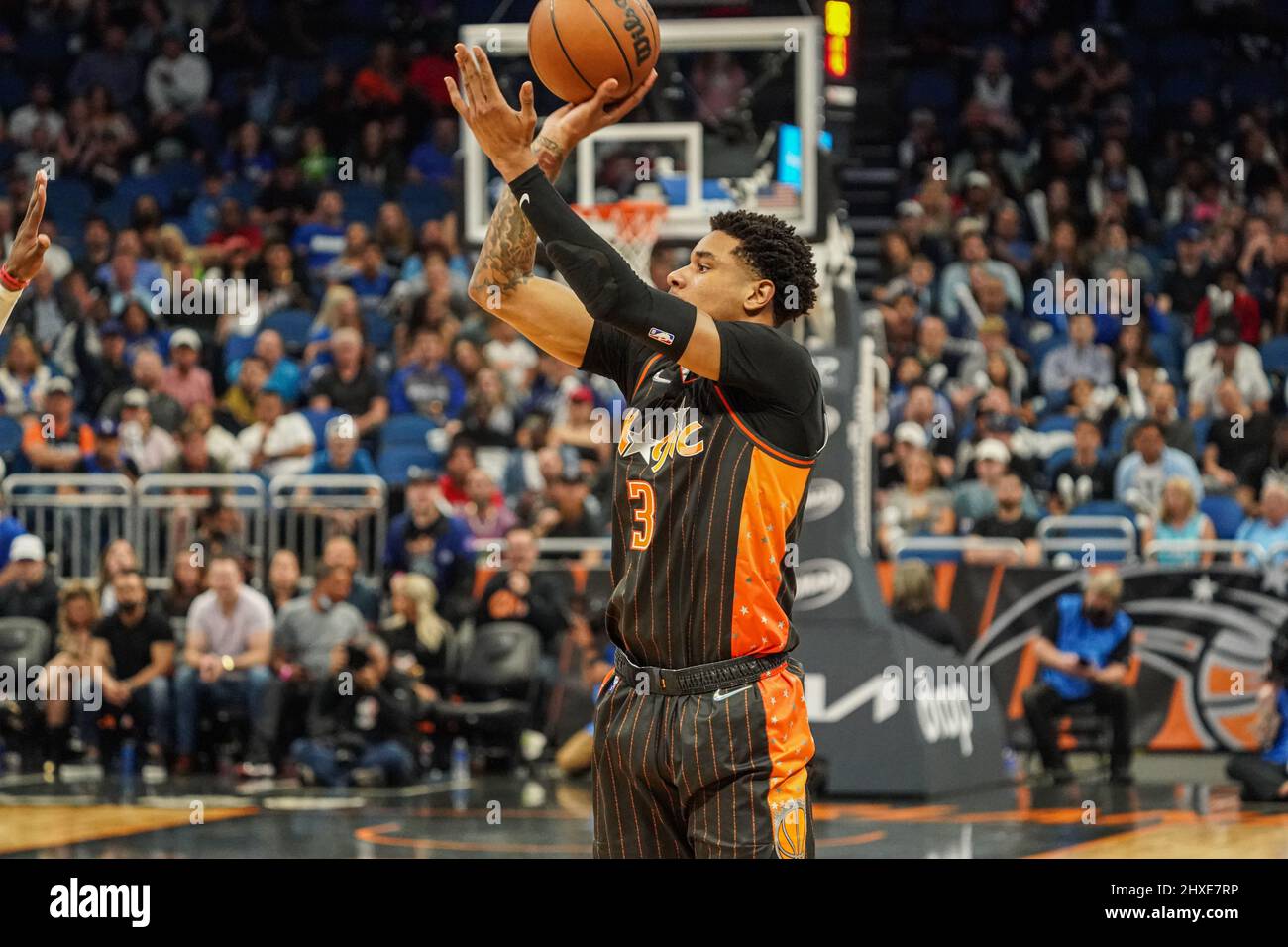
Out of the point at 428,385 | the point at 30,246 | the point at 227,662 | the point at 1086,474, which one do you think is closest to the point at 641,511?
the point at 30,246

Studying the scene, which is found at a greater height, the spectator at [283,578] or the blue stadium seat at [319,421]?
the blue stadium seat at [319,421]

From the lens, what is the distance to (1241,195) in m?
18.2

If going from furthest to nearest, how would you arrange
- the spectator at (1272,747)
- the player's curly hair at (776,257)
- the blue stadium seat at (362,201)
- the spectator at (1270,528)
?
1. the blue stadium seat at (362,201)
2. the spectator at (1270,528)
3. the spectator at (1272,747)
4. the player's curly hair at (776,257)

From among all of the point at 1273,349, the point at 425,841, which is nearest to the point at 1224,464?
the point at 1273,349

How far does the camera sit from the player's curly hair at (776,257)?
4.59 metres

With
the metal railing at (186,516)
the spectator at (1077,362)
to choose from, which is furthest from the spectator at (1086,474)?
the metal railing at (186,516)

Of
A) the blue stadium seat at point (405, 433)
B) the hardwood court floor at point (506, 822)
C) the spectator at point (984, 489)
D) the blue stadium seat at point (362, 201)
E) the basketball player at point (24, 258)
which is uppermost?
the blue stadium seat at point (362, 201)

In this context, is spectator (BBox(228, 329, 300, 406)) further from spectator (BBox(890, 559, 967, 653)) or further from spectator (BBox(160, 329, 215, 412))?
spectator (BBox(890, 559, 967, 653))

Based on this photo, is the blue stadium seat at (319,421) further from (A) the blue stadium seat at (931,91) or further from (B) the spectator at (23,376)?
(A) the blue stadium seat at (931,91)

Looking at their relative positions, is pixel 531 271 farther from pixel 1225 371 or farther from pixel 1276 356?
pixel 1276 356

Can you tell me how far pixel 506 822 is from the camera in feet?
33.3

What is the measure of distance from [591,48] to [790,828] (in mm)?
1923

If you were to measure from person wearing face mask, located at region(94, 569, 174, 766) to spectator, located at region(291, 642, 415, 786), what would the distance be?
3.20ft

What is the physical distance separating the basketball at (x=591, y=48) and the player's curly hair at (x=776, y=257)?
424mm
